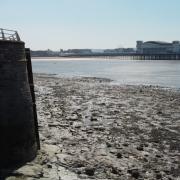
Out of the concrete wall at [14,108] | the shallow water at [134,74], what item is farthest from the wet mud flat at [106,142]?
the shallow water at [134,74]

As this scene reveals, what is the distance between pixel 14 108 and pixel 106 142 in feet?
21.0

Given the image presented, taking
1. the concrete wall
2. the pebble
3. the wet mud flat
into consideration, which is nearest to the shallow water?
the wet mud flat

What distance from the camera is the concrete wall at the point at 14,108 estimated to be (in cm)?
1564

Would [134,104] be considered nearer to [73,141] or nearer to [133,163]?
[73,141]

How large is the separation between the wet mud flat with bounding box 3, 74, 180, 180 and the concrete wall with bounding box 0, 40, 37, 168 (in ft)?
2.52

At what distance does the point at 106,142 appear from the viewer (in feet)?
68.1

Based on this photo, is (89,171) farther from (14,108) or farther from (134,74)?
(134,74)

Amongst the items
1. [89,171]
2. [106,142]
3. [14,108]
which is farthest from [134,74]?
[89,171]

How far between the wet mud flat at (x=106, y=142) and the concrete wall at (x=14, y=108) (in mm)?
768

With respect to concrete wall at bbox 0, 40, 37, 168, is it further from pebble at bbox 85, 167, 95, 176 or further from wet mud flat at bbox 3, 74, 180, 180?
pebble at bbox 85, 167, 95, 176

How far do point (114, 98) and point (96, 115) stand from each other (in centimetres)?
1249

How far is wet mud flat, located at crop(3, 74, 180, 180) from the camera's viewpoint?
15.8 metres

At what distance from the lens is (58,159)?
55.1ft

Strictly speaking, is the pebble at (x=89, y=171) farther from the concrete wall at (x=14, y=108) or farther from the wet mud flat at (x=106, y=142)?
the concrete wall at (x=14, y=108)
